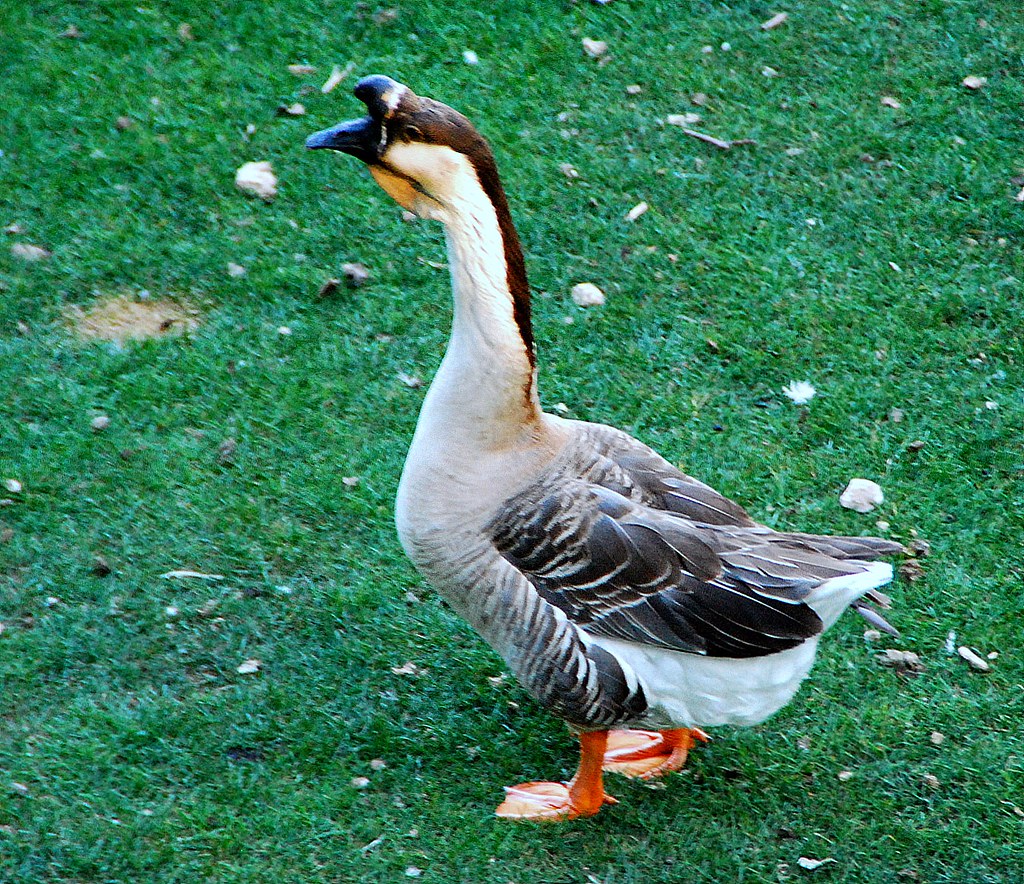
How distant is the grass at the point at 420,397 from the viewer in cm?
344

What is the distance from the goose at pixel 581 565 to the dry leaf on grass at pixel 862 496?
1.07 m

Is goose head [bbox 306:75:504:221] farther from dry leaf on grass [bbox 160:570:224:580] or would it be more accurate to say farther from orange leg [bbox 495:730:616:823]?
dry leaf on grass [bbox 160:570:224:580]

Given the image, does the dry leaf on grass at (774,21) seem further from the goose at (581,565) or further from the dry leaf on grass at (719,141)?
the goose at (581,565)

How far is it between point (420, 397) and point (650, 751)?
73.5 inches

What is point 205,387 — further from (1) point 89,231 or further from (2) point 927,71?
(2) point 927,71

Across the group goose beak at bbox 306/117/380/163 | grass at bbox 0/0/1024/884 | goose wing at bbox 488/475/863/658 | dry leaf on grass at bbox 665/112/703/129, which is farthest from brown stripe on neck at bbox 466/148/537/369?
Result: dry leaf on grass at bbox 665/112/703/129

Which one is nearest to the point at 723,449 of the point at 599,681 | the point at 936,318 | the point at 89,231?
the point at 936,318

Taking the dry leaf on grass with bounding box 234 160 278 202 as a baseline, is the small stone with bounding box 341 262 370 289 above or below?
below

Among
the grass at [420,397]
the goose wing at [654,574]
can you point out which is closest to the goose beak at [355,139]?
the goose wing at [654,574]

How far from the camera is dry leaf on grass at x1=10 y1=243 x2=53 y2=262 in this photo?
214 inches

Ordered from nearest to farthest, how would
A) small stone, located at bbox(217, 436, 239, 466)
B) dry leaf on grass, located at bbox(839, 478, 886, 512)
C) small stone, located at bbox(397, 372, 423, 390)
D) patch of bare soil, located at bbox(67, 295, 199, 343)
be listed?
dry leaf on grass, located at bbox(839, 478, 886, 512)
small stone, located at bbox(217, 436, 239, 466)
small stone, located at bbox(397, 372, 423, 390)
patch of bare soil, located at bbox(67, 295, 199, 343)

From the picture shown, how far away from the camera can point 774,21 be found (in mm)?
6898

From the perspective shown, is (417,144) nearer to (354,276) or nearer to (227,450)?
(227,450)

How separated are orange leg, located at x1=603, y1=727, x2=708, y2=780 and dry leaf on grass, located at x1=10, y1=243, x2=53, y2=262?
357cm
